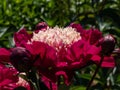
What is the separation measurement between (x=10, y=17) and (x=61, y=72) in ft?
9.41

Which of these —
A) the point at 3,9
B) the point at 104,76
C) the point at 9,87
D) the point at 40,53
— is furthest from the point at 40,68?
the point at 3,9

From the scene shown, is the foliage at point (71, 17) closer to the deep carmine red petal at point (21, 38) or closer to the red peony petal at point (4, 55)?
the deep carmine red petal at point (21, 38)

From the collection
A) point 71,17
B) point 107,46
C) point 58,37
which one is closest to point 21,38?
point 58,37

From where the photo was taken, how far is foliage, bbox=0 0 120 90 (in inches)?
99.9

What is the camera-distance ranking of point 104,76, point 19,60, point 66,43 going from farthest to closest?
1. point 104,76
2. point 66,43
3. point 19,60

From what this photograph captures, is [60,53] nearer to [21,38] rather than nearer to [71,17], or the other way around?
[21,38]

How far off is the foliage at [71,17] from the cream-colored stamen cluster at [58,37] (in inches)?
25.4

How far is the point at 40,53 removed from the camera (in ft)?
4.13

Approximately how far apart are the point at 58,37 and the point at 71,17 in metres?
2.22

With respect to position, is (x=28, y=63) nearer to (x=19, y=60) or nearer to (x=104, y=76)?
(x=19, y=60)

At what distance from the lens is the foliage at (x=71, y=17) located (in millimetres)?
2537

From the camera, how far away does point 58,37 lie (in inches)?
53.3

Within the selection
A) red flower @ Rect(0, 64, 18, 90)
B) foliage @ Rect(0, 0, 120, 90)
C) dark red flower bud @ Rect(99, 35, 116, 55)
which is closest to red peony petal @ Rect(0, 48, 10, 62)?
red flower @ Rect(0, 64, 18, 90)

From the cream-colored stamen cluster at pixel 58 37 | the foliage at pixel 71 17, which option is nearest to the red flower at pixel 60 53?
the cream-colored stamen cluster at pixel 58 37
